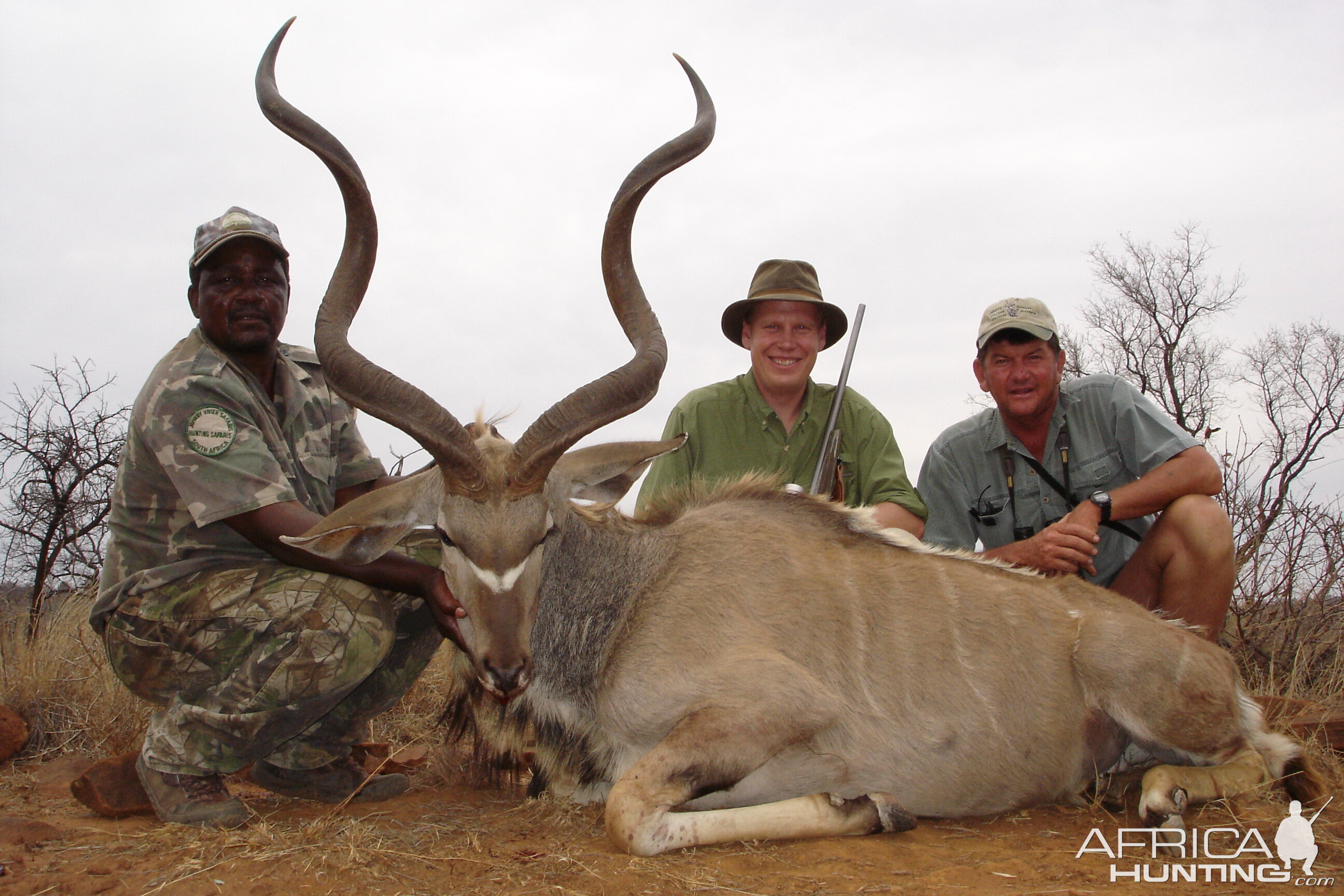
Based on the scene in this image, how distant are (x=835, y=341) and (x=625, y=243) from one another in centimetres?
262

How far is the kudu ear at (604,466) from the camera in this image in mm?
3682

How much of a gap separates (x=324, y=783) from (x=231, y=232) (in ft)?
6.89

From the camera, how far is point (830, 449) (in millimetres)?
5316

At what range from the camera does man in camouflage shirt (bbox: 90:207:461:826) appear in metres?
3.40

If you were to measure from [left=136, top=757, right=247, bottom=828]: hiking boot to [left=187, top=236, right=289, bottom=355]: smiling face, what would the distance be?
1.53 m

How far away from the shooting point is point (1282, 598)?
6152 mm

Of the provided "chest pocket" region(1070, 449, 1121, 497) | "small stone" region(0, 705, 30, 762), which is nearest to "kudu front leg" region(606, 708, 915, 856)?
"chest pocket" region(1070, 449, 1121, 497)

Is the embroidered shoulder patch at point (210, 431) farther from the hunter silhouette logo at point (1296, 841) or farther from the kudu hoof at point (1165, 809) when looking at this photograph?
the hunter silhouette logo at point (1296, 841)

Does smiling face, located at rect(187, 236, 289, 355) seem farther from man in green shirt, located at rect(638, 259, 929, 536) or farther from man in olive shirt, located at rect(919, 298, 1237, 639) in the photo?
man in olive shirt, located at rect(919, 298, 1237, 639)

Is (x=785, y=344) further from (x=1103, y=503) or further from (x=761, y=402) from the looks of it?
(x=1103, y=503)

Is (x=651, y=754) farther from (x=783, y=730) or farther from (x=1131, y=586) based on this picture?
(x=1131, y=586)

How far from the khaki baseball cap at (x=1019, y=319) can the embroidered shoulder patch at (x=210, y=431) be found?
11.3 ft

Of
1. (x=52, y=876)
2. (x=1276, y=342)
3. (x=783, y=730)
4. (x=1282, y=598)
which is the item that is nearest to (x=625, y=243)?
(x=783, y=730)

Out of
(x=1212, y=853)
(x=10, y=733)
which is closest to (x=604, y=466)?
(x=1212, y=853)
